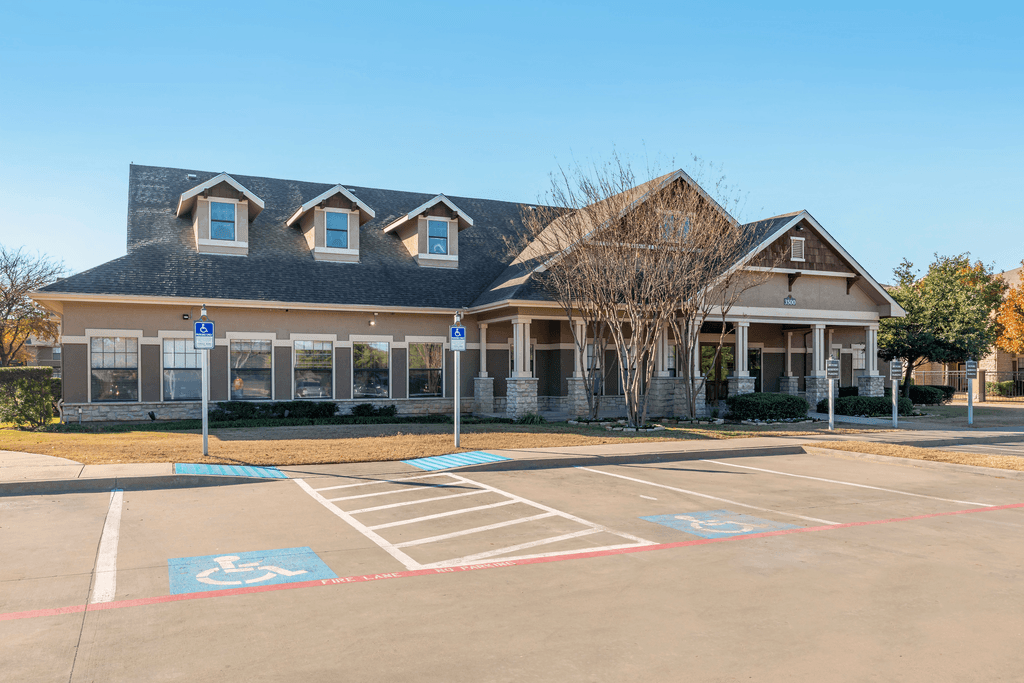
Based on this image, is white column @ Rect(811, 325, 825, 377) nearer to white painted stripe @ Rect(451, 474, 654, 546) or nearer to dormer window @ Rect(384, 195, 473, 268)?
dormer window @ Rect(384, 195, 473, 268)

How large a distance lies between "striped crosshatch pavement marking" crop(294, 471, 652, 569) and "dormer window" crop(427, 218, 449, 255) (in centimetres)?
1558

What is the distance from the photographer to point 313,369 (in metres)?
24.6

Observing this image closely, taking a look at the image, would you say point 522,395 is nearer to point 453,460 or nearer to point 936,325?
point 453,460

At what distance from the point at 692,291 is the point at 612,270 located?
2924mm

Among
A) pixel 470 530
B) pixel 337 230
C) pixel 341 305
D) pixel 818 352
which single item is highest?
pixel 337 230

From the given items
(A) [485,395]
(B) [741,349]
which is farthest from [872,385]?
(A) [485,395]

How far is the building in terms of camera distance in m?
22.3

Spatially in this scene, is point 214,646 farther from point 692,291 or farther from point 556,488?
point 692,291

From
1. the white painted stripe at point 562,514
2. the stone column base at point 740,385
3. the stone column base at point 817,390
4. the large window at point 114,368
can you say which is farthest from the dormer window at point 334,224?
the stone column base at point 817,390

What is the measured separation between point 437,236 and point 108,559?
21.1 m

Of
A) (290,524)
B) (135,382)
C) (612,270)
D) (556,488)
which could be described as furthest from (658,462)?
(135,382)

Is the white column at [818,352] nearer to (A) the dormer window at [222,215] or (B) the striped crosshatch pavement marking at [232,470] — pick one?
(A) the dormer window at [222,215]

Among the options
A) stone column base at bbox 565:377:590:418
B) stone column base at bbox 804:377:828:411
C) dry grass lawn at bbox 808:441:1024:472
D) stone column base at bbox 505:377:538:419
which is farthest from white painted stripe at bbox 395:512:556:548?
stone column base at bbox 804:377:828:411

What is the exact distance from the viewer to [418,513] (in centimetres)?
1012
